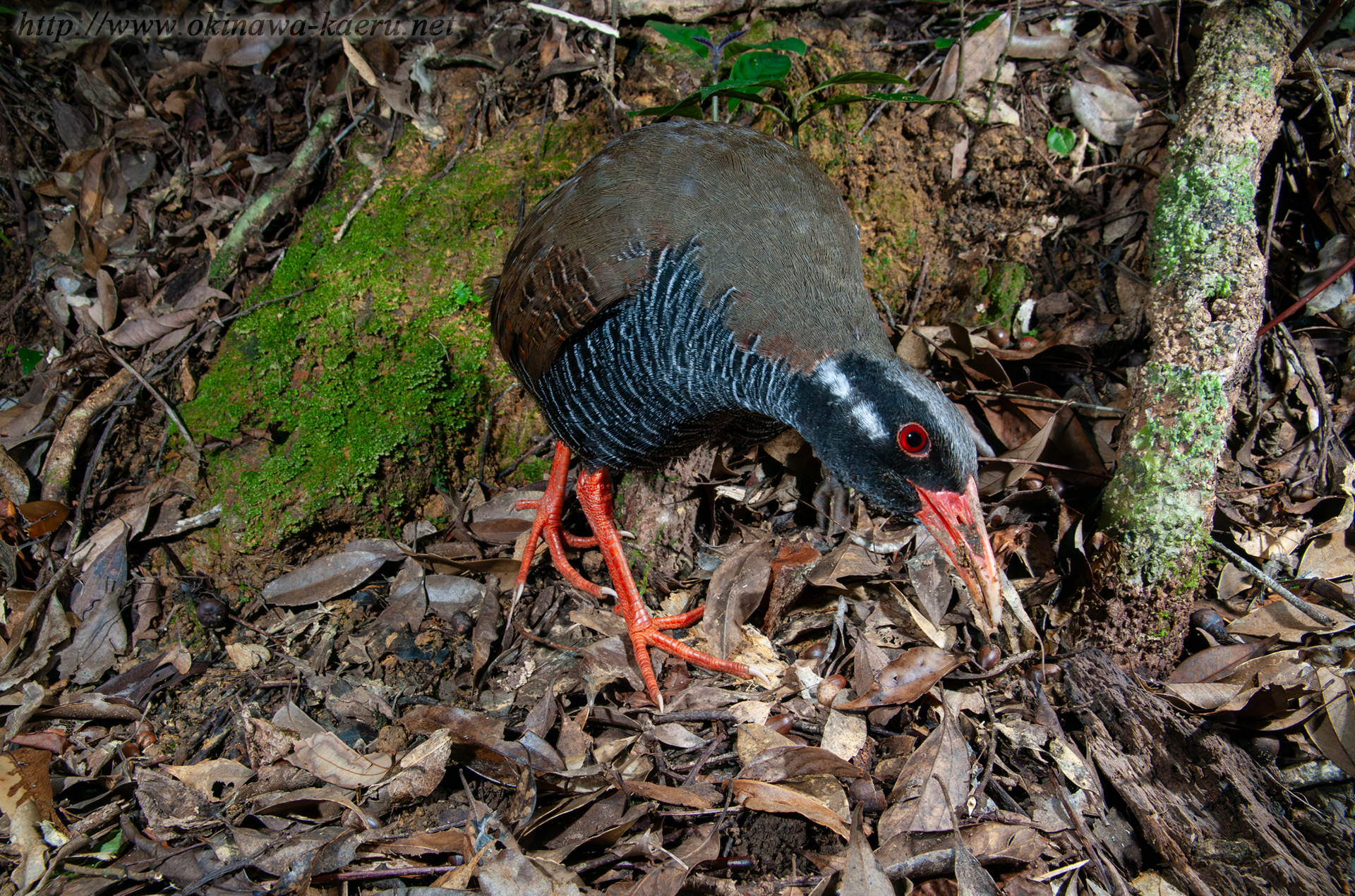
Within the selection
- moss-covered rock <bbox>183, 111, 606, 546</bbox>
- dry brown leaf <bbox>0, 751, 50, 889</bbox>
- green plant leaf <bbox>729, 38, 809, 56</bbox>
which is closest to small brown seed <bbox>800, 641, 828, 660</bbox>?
moss-covered rock <bbox>183, 111, 606, 546</bbox>

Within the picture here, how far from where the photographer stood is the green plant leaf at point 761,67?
301 centimetres

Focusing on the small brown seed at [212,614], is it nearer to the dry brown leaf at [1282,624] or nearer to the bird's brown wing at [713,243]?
the bird's brown wing at [713,243]

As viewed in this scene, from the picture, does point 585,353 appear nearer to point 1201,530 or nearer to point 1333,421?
point 1201,530

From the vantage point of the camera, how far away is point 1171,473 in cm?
246

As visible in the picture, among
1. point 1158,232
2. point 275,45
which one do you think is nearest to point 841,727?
point 1158,232

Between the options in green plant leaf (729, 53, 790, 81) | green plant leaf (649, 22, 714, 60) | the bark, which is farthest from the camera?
the bark

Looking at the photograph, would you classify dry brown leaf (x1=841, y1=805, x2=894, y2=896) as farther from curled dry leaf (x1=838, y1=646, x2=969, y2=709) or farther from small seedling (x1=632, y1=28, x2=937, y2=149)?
small seedling (x1=632, y1=28, x2=937, y2=149)

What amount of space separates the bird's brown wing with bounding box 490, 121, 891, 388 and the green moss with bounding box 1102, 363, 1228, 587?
95cm

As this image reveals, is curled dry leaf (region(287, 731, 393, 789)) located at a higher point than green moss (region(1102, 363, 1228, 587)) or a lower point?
lower

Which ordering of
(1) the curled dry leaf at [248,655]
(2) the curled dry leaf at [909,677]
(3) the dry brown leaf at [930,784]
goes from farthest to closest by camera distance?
(1) the curled dry leaf at [248,655]
(2) the curled dry leaf at [909,677]
(3) the dry brown leaf at [930,784]

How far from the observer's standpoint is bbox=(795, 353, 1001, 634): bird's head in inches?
90.2

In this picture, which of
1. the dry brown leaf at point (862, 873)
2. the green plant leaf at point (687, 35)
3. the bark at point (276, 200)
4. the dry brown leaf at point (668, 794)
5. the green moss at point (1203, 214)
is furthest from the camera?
the bark at point (276, 200)

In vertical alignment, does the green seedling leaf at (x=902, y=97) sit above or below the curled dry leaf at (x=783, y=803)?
above

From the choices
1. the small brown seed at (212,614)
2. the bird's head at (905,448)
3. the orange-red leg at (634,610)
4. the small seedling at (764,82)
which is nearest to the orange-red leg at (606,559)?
the orange-red leg at (634,610)
